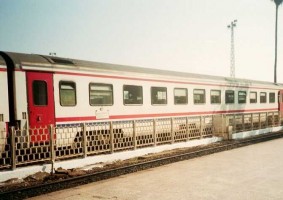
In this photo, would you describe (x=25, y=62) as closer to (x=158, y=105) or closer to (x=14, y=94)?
(x=14, y=94)

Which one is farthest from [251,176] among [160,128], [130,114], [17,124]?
[17,124]

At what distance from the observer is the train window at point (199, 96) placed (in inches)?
666

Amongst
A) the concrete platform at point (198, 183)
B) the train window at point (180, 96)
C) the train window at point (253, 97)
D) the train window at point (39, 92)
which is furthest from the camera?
the train window at point (253, 97)

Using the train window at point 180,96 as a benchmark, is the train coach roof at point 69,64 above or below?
above

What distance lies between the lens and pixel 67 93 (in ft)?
36.2

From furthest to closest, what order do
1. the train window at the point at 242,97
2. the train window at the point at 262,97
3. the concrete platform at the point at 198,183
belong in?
the train window at the point at 262,97 → the train window at the point at 242,97 → the concrete platform at the point at 198,183

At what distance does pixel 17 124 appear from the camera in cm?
969

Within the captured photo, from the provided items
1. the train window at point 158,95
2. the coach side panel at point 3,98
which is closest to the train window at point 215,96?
the train window at point 158,95

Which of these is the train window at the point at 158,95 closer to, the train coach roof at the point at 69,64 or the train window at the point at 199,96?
the train coach roof at the point at 69,64

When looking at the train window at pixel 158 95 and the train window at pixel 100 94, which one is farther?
the train window at pixel 158 95

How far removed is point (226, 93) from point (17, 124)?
45.1 feet

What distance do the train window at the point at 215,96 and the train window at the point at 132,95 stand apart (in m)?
6.00

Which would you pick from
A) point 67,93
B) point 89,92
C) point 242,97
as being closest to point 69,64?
point 67,93

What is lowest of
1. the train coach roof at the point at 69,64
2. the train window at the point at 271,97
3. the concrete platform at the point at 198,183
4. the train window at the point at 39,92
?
the concrete platform at the point at 198,183
